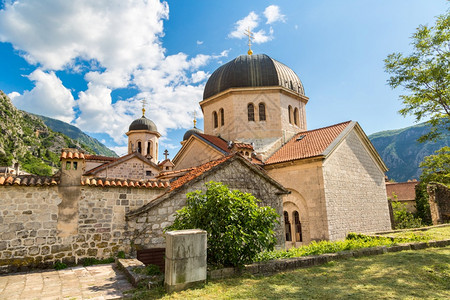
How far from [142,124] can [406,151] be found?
141m

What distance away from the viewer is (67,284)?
5.36m

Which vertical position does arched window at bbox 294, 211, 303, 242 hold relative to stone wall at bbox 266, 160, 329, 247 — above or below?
below

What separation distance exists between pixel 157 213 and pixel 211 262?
9.27 ft

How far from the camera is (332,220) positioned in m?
14.3

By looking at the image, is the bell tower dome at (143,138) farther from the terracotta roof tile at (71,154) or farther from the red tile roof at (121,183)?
the terracotta roof tile at (71,154)

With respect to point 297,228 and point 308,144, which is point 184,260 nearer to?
point 297,228

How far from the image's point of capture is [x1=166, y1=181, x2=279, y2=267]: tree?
5520 millimetres

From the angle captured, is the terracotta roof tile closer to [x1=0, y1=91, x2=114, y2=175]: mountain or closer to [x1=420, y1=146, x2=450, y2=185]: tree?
[x1=420, y1=146, x2=450, y2=185]: tree

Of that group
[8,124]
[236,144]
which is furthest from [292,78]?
[8,124]

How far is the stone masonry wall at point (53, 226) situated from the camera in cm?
656

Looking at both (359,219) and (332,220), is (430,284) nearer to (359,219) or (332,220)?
(332,220)

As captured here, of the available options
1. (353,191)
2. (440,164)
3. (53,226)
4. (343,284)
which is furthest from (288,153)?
(53,226)

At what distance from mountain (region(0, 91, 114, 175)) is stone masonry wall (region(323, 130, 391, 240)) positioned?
61.3 metres

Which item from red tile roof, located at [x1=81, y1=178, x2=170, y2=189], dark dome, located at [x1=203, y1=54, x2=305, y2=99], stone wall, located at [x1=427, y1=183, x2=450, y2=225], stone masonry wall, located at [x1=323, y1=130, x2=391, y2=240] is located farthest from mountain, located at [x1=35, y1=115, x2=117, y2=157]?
red tile roof, located at [x1=81, y1=178, x2=170, y2=189]
